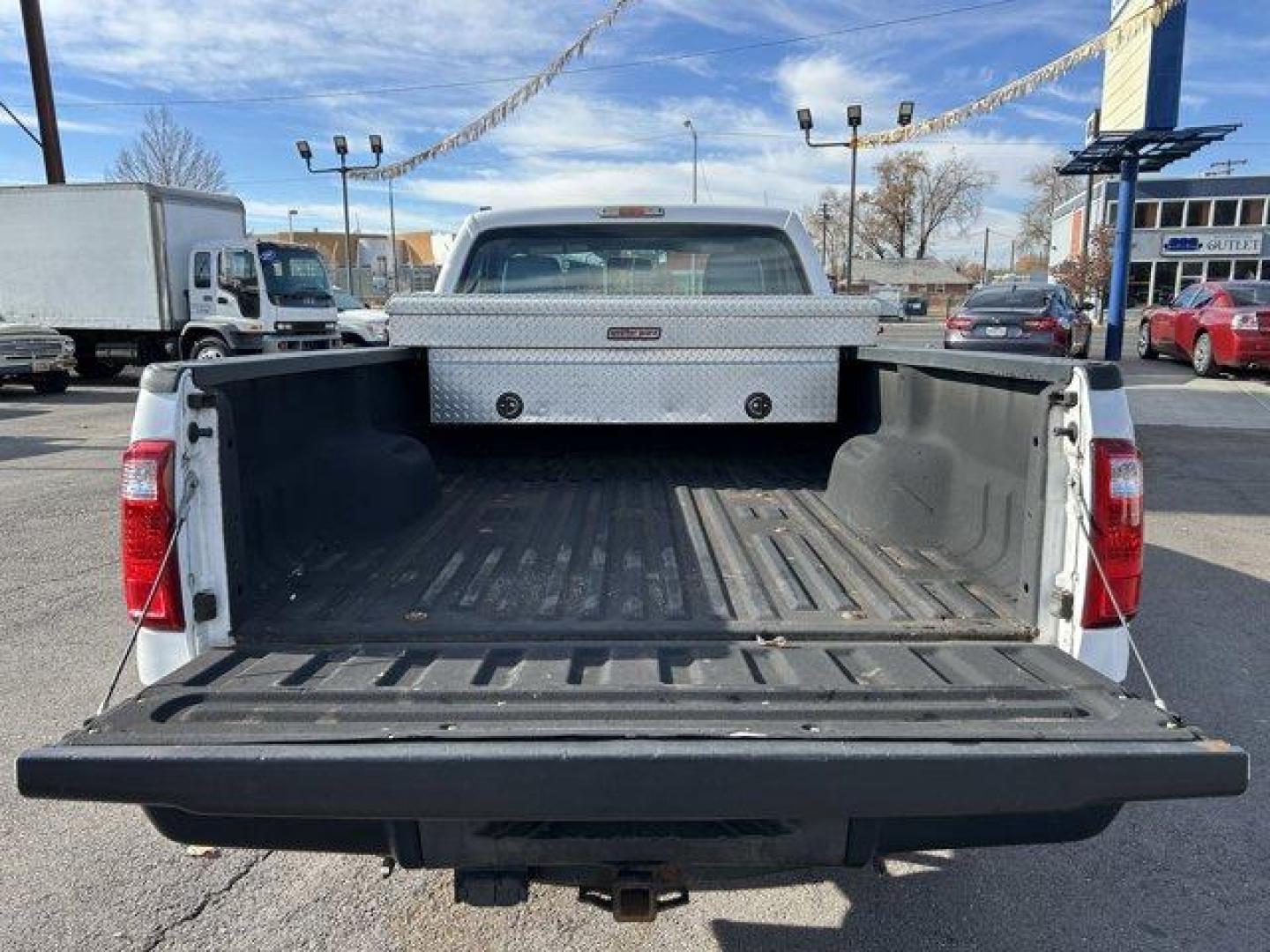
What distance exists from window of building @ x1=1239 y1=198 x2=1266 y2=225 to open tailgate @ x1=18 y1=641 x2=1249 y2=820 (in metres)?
57.0

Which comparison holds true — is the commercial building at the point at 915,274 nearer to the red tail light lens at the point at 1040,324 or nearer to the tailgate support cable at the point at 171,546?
the red tail light lens at the point at 1040,324

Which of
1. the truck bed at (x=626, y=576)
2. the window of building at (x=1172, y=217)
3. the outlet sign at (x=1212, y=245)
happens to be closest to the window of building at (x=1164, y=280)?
the outlet sign at (x=1212, y=245)

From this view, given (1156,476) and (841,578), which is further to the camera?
(1156,476)

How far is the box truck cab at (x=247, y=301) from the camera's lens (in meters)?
17.4

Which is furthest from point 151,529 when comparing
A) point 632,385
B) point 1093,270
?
point 1093,270

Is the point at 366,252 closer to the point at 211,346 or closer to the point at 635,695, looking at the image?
the point at 211,346

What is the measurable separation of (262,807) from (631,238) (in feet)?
12.3

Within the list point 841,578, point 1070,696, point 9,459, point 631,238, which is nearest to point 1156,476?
point 631,238

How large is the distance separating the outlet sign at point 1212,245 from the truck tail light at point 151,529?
5562cm

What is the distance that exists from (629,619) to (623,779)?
84 centimetres

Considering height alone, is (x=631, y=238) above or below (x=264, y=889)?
above

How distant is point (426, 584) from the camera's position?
2.76 m

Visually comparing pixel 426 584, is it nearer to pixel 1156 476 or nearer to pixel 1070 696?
pixel 1070 696

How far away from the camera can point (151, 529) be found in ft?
6.96
